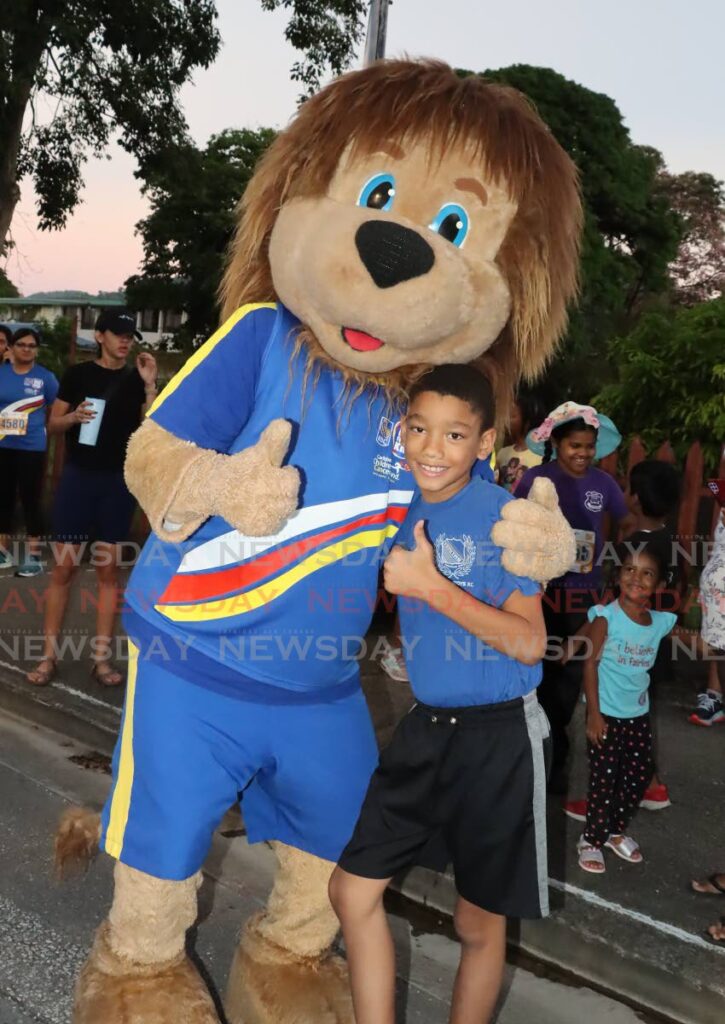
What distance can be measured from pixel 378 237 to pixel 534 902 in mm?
1441

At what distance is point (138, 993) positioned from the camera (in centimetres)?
227

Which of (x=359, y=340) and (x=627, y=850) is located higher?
(x=359, y=340)

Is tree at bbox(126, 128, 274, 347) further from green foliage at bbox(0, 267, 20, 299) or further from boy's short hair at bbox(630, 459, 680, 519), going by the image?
boy's short hair at bbox(630, 459, 680, 519)

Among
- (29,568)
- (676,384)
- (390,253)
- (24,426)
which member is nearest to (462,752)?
(390,253)

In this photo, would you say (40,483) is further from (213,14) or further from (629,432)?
(213,14)

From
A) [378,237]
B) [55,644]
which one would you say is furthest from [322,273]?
[55,644]

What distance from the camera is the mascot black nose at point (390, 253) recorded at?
6.95 ft

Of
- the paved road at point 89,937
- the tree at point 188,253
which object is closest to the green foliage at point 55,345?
the tree at point 188,253

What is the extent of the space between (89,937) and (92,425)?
102 inches

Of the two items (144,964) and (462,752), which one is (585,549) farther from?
(144,964)

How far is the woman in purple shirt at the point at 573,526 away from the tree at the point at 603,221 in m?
14.9

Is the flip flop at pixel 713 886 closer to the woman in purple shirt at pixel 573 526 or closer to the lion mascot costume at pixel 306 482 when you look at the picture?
the woman in purple shirt at pixel 573 526

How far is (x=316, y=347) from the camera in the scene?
227 centimetres

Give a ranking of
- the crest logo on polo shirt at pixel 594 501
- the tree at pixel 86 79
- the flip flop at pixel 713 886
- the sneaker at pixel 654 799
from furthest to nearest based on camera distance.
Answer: the tree at pixel 86 79, the crest logo on polo shirt at pixel 594 501, the sneaker at pixel 654 799, the flip flop at pixel 713 886
